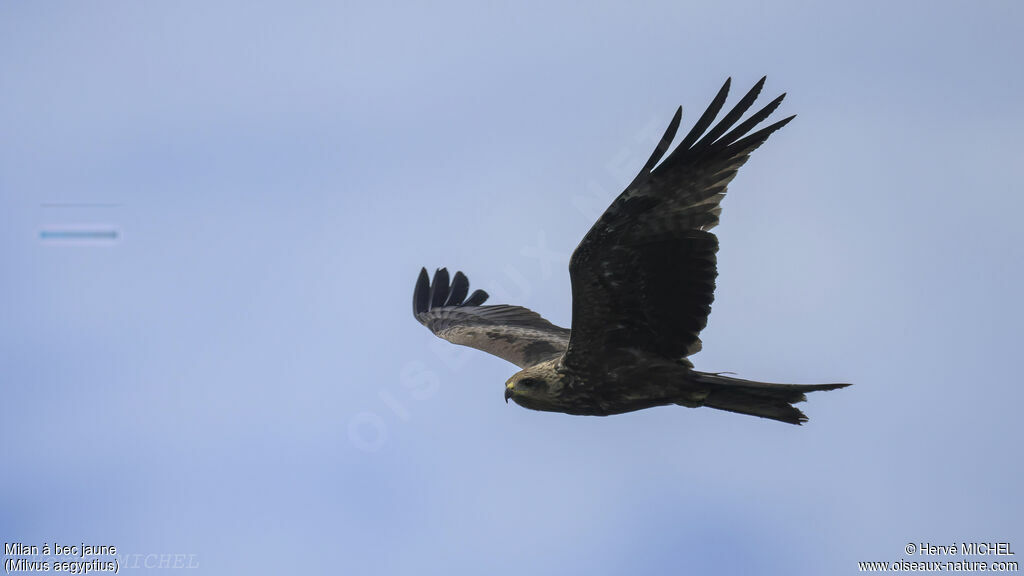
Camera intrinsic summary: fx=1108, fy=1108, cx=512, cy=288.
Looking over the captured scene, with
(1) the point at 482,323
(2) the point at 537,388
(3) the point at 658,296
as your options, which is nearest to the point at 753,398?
(3) the point at 658,296

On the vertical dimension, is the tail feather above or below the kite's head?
below

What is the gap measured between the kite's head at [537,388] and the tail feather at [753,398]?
1.19 metres

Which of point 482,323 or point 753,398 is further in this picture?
point 482,323

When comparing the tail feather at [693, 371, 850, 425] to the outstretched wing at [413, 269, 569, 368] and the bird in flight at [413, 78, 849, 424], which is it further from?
the outstretched wing at [413, 269, 569, 368]

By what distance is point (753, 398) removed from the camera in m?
8.89

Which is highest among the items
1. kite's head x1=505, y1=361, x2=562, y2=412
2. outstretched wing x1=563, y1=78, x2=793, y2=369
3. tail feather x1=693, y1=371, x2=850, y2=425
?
outstretched wing x1=563, y1=78, x2=793, y2=369

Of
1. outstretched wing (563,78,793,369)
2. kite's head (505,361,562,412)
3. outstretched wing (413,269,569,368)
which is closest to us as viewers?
outstretched wing (563,78,793,369)

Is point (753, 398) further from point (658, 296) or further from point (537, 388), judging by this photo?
point (537, 388)

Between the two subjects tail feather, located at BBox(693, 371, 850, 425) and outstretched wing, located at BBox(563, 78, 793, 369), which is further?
tail feather, located at BBox(693, 371, 850, 425)

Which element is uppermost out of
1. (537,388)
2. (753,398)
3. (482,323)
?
(482,323)

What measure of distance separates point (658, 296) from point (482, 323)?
426cm

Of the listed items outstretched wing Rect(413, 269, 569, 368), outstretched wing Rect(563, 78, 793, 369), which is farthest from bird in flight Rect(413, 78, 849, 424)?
outstretched wing Rect(413, 269, 569, 368)

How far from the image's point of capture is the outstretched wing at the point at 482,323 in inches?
440

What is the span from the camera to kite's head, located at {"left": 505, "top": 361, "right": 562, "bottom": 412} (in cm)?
928
